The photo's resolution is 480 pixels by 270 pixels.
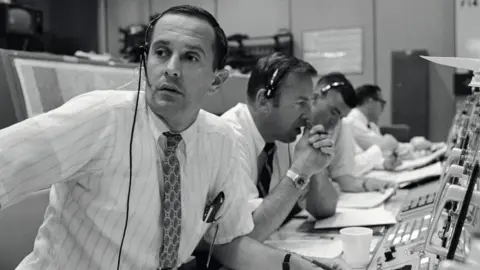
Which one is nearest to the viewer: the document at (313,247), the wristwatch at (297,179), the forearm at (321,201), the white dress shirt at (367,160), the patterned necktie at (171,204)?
the patterned necktie at (171,204)

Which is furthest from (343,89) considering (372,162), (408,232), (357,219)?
(408,232)

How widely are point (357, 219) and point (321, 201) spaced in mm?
131

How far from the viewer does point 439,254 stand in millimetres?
747

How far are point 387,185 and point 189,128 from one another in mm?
A: 1352

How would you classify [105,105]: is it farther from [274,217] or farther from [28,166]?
[274,217]

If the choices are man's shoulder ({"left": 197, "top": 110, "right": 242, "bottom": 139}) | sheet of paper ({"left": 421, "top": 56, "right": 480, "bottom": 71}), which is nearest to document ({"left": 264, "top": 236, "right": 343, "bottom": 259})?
man's shoulder ({"left": 197, "top": 110, "right": 242, "bottom": 139})

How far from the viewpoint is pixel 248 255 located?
1146 mm

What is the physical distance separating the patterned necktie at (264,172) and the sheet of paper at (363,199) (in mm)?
359

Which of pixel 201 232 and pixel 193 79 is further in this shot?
pixel 201 232

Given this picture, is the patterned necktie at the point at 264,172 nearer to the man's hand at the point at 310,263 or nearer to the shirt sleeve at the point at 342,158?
the man's hand at the point at 310,263

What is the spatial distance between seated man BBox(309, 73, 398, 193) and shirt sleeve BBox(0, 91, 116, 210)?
4.37 feet

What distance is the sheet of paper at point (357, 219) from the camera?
4.79ft

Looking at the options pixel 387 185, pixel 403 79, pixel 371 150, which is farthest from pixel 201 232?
pixel 403 79

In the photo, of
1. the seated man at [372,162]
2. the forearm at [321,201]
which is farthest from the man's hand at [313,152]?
the seated man at [372,162]
